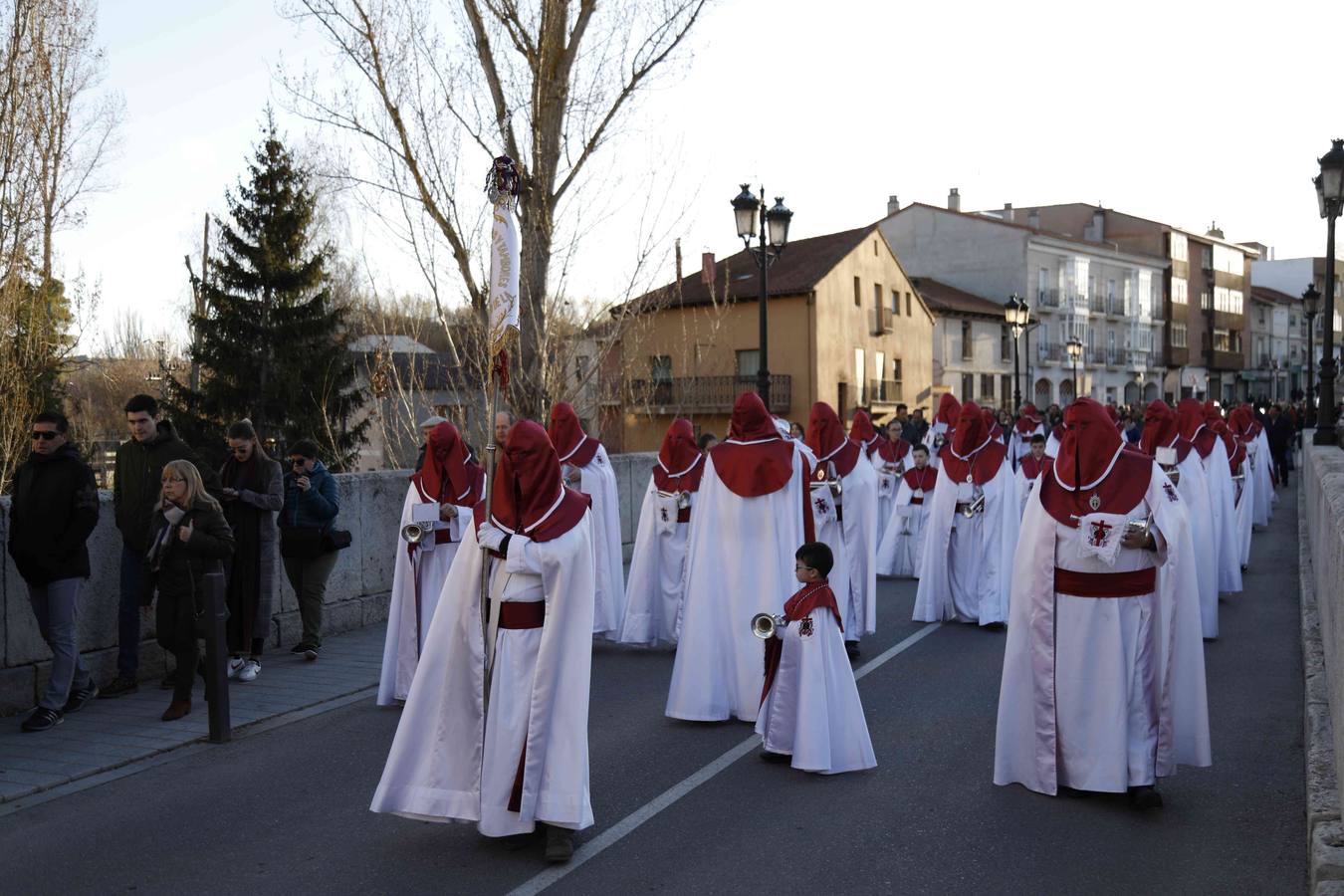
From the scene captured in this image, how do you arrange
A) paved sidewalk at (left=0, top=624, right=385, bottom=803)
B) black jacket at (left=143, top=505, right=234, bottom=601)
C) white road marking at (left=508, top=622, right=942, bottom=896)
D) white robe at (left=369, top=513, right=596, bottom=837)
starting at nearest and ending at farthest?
white road marking at (left=508, top=622, right=942, bottom=896), white robe at (left=369, top=513, right=596, bottom=837), paved sidewalk at (left=0, top=624, right=385, bottom=803), black jacket at (left=143, top=505, right=234, bottom=601)

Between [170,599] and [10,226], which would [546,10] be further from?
[170,599]

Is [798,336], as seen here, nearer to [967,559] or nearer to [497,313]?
[967,559]

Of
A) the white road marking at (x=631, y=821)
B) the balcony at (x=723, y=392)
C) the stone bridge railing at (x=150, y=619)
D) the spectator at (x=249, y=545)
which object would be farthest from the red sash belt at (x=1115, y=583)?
the balcony at (x=723, y=392)

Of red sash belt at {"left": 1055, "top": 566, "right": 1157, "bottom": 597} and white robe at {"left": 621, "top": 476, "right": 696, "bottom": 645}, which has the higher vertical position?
red sash belt at {"left": 1055, "top": 566, "right": 1157, "bottom": 597}

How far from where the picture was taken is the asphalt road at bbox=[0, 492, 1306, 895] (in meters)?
5.45

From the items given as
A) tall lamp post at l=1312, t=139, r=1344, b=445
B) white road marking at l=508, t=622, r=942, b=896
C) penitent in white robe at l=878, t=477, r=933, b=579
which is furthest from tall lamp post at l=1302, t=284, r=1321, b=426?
white road marking at l=508, t=622, r=942, b=896

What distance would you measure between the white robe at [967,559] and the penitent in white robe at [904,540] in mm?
3379

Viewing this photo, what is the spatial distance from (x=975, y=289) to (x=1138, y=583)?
6176 cm

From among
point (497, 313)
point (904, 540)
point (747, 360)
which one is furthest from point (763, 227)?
point (747, 360)

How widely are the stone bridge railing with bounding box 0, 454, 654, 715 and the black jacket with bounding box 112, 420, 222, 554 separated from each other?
0.34 meters

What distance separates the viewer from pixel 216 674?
7910 mm

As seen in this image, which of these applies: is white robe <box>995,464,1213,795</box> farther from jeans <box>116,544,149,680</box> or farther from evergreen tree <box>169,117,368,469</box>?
evergreen tree <box>169,117,368,469</box>

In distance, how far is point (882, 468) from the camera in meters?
18.0

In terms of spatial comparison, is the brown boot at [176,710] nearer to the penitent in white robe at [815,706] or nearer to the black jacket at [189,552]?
the black jacket at [189,552]
